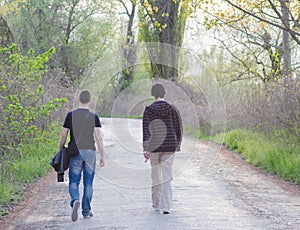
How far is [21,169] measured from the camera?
12.1 metres

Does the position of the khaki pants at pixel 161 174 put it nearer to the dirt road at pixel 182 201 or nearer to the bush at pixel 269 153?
the dirt road at pixel 182 201

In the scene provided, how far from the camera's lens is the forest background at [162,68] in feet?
38.7

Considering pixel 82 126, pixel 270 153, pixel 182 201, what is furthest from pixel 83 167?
pixel 270 153

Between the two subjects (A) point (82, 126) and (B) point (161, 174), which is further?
(B) point (161, 174)

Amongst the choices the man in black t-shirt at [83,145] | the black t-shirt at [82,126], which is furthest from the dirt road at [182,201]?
the black t-shirt at [82,126]

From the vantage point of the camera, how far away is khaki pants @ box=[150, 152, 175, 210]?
7.97 m

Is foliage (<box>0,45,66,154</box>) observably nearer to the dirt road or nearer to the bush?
the dirt road

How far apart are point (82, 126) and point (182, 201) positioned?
6.72 feet

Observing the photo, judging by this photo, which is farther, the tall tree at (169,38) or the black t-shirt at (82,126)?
the tall tree at (169,38)

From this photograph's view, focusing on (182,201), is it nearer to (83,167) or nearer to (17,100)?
(83,167)

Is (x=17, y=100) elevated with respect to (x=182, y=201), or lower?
elevated

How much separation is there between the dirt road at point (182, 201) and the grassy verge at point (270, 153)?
0.30m

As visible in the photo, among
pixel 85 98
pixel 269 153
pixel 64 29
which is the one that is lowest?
pixel 269 153

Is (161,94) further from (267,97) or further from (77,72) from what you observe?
(77,72)
